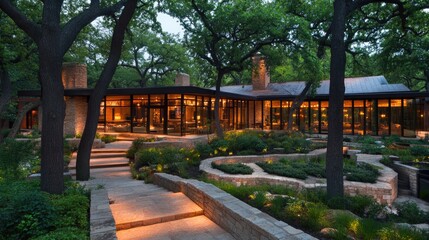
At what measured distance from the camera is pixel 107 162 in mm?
13031

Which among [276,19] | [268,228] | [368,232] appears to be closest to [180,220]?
[268,228]

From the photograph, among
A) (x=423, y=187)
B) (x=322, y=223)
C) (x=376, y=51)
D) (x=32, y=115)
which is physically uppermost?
(x=376, y=51)

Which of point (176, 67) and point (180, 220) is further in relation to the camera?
point (176, 67)

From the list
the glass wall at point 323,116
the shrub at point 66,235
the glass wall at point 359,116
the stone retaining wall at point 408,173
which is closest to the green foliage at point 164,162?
the shrub at point 66,235

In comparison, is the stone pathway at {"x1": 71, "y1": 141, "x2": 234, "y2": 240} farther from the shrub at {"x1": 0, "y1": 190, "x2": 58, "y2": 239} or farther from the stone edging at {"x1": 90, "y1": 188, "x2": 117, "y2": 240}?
the shrub at {"x1": 0, "y1": 190, "x2": 58, "y2": 239}

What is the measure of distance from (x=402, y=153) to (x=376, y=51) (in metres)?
9.14

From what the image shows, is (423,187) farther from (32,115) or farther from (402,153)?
(32,115)

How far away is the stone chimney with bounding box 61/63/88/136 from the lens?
2062 cm

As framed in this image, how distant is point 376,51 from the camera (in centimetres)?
1886

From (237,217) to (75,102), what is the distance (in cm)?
2054

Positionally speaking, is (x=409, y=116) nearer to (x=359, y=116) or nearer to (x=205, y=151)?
(x=359, y=116)

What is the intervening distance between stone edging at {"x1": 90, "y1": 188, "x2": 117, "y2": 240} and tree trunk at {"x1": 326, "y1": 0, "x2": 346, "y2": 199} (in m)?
4.54

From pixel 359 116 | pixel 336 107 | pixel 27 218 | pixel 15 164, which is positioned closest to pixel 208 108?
pixel 359 116

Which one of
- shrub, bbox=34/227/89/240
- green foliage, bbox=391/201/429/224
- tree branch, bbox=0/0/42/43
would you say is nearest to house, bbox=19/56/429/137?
tree branch, bbox=0/0/42/43
